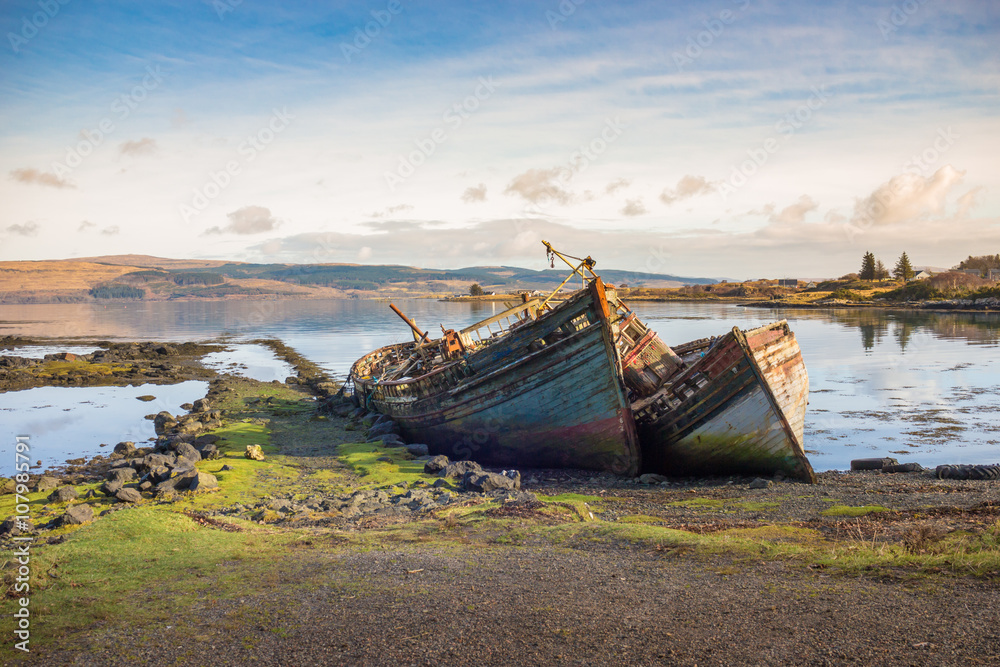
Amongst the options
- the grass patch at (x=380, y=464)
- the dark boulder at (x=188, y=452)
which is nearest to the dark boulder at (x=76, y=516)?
the dark boulder at (x=188, y=452)

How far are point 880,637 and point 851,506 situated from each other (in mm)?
7303

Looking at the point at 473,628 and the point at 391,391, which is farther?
the point at 391,391

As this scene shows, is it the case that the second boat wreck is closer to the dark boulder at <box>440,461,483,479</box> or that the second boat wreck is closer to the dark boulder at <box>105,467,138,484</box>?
the dark boulder at <box>440,461,483,479</box>

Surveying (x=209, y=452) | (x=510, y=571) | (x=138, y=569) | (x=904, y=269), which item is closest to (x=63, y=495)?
(x=209, y=452)

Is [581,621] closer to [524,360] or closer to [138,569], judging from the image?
[138,569]

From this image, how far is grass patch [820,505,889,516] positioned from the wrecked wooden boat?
6.05 m

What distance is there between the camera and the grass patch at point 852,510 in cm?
1272

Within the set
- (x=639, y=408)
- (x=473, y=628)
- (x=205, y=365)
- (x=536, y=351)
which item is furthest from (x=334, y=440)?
(x=205, y=365)

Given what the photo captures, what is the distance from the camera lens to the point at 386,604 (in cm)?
849

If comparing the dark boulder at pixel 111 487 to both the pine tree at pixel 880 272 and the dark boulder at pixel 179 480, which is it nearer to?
the dark boulder at pixel 179 480

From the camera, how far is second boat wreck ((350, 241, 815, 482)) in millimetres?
17125

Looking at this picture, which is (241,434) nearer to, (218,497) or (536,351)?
(218,497)

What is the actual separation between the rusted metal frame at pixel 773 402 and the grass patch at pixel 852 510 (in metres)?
3.42

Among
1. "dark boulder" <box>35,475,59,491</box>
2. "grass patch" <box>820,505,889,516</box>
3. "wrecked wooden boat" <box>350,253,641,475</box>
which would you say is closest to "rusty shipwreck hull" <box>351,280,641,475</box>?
"wrecked wooden boat" <box>350,253,641,475</box>
